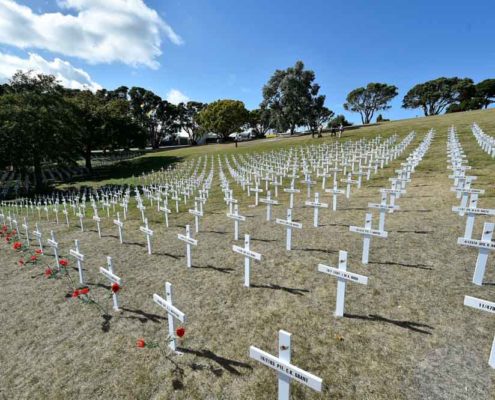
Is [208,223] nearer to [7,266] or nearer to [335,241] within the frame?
[335,241]

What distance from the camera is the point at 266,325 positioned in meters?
4.57

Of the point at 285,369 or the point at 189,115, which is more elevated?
the point at 189,115

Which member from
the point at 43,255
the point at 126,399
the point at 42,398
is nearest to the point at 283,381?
the point at 126,399

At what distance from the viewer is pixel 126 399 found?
347cm

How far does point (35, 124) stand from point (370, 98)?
264 feet

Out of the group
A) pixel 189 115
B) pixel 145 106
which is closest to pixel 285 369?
pixel 145 106

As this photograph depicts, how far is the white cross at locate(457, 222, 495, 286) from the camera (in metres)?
4.46

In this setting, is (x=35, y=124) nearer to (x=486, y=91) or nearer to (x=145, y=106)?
(x=145, y=106)

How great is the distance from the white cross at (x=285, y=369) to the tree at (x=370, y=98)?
88260 mm

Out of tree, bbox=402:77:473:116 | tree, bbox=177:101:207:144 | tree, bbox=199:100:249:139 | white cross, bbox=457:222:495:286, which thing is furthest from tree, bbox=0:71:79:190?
tree, bbox=402:77:473:116

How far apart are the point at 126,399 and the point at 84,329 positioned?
6.77 ft

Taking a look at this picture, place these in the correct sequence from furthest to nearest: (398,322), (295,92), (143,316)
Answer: (295,92), (143,316), (398,322)

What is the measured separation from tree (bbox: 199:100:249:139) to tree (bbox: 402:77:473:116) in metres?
55.3

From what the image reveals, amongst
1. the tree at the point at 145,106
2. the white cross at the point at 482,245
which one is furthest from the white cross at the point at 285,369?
the tree at the point at 145,106
